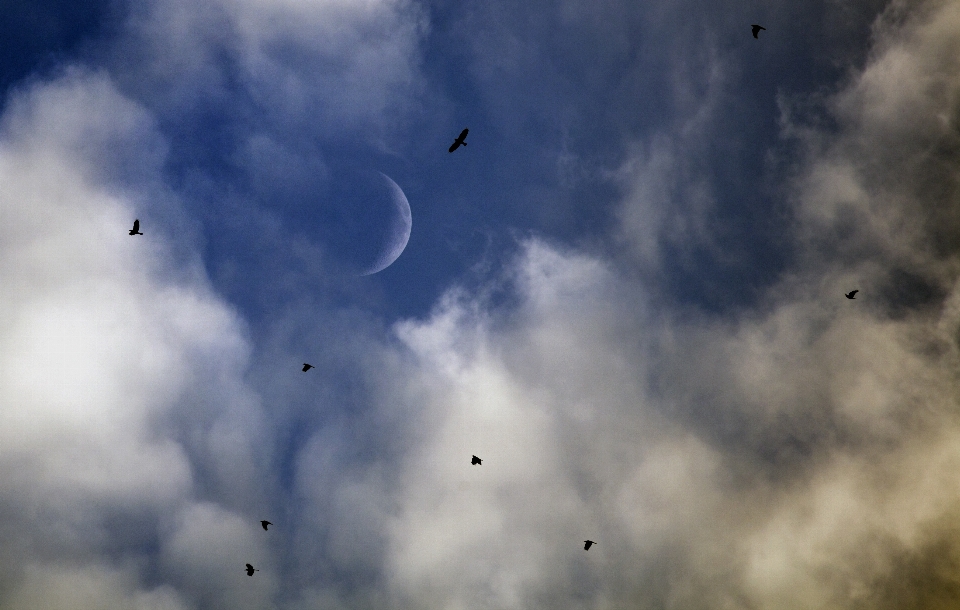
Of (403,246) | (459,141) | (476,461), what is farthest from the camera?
(403,246)

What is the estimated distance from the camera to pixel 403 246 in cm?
7138

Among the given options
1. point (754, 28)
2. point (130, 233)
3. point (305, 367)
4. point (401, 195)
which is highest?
point (401, 195)

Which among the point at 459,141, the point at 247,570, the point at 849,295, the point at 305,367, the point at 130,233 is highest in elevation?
the point at 459,141

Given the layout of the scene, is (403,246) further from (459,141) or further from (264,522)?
(264,522)

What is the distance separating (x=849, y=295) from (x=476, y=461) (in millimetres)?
36009

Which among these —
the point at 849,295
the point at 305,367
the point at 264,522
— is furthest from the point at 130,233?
the point at 849,295

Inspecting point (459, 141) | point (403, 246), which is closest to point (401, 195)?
point (403, 246)

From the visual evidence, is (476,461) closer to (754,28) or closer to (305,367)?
(305,367)

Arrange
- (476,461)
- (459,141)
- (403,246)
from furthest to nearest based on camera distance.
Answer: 1. (403,246)
2. (476,461)
3. (459,141)

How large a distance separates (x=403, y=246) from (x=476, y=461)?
34790mm

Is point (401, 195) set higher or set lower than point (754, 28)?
higher

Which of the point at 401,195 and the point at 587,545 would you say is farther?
the point at 401,195

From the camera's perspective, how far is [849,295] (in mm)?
46219

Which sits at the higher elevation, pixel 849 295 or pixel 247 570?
pixel 849 295
